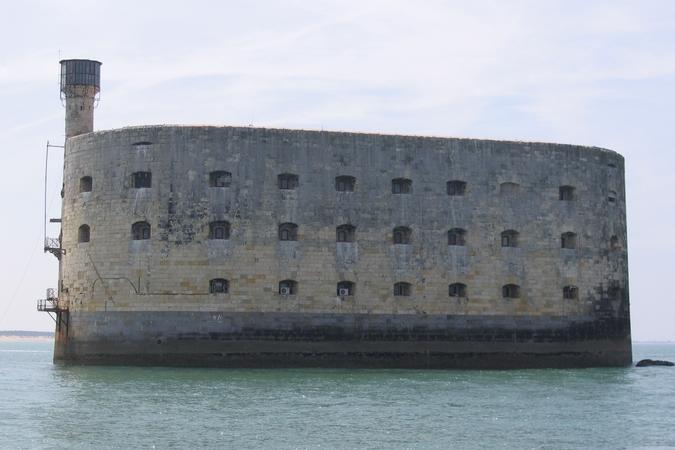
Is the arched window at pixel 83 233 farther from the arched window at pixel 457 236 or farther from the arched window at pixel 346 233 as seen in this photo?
the arched window at pixel 457 236

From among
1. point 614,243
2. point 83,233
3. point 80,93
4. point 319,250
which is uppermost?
point 80,93

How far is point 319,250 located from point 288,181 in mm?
2296

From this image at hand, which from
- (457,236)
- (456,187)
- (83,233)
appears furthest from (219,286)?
(456,187)

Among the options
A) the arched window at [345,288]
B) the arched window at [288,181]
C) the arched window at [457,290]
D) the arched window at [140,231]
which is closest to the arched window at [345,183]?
the arched window at [288,181]

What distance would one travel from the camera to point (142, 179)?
3616 cm

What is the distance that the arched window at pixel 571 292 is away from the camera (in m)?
39.0

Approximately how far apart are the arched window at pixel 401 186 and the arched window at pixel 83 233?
31.1 feet

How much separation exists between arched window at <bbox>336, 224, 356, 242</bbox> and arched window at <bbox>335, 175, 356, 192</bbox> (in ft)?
3.71

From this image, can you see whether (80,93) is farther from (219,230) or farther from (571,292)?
(571,292)

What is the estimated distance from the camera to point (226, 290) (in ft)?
117

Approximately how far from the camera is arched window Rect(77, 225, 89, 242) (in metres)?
36.8

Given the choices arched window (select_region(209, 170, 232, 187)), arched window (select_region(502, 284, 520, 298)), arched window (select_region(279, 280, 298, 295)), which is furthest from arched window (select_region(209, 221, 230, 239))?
arched window (select_region(502, 284, 520, 298))

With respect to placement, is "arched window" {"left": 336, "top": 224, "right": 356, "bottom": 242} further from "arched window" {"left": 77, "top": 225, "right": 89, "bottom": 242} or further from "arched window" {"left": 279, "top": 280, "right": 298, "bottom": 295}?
"arched window" {"left": 77, "top": 225, "right": 89, "bottom": 242}

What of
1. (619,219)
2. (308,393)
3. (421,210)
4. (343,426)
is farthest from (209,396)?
(619,219)
